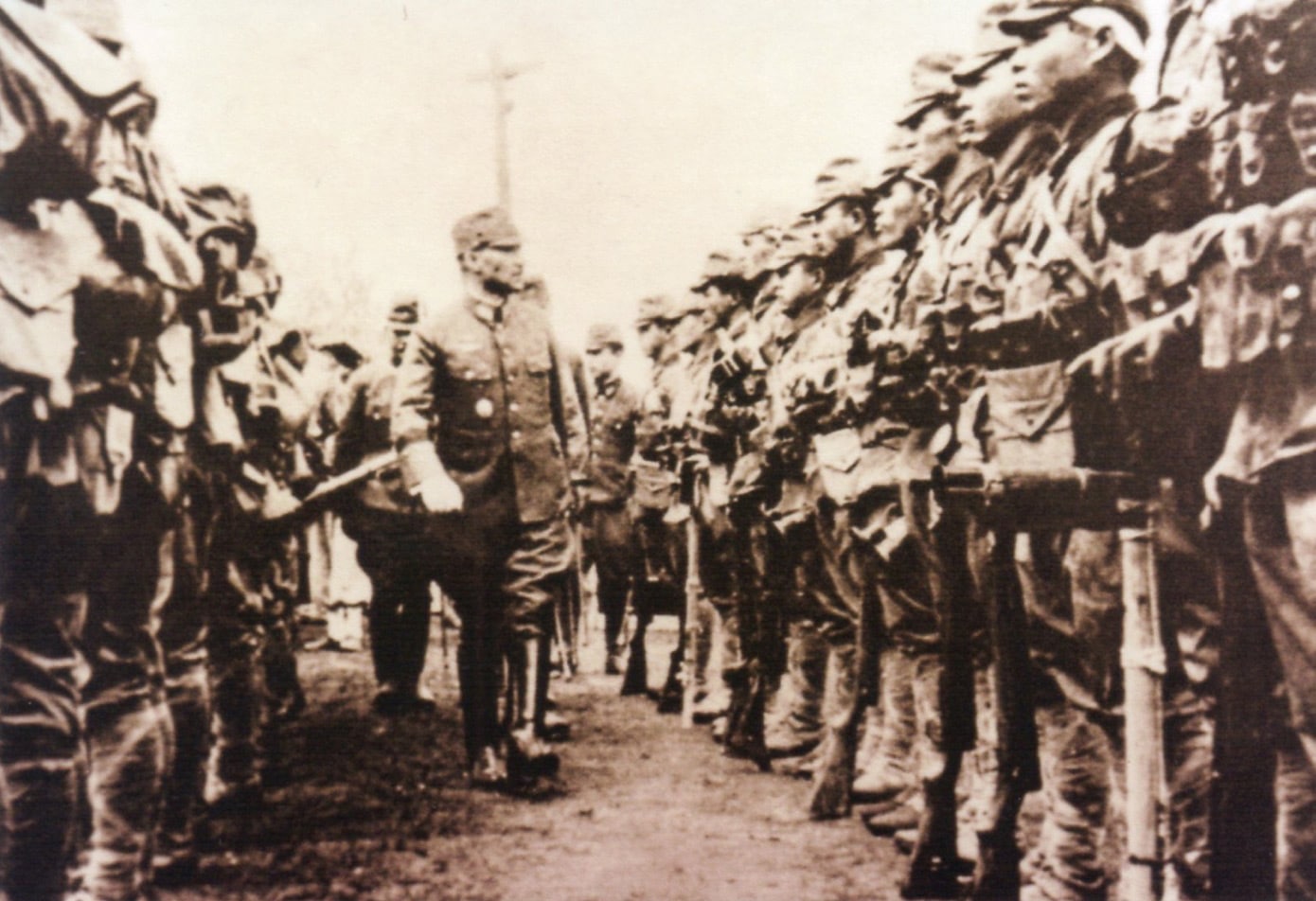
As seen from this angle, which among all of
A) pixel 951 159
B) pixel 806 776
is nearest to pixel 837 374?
pixel 951 159

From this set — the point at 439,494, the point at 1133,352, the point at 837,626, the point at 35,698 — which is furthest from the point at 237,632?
the point at 1133,352

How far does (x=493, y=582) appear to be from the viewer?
5418mm

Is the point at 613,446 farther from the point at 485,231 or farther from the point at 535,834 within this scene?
the point at 535,834

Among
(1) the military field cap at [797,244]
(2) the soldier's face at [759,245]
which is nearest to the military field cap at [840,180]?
(1) the military field cap at [797,244]

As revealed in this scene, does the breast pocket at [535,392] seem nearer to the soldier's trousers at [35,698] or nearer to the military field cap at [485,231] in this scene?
the military field cap at [485,231]

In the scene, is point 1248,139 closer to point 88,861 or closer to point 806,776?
point 88,861

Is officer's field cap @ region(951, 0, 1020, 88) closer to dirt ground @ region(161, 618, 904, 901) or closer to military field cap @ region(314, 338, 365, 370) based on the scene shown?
A: dirt ground @ region(161, 618, 904, 901)

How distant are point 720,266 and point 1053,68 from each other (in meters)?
4.13

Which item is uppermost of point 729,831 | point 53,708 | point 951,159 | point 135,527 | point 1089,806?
point 951,159

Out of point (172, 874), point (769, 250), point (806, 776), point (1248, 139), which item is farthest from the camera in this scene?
point (769, 250)

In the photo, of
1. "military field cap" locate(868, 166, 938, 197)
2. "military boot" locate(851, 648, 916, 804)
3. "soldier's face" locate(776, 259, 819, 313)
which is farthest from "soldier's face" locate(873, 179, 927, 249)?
"military boot" locate(851, 648, 916, 804)

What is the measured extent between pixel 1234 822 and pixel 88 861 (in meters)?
2.70

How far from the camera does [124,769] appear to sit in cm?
338

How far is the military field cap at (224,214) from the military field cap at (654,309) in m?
4.55
